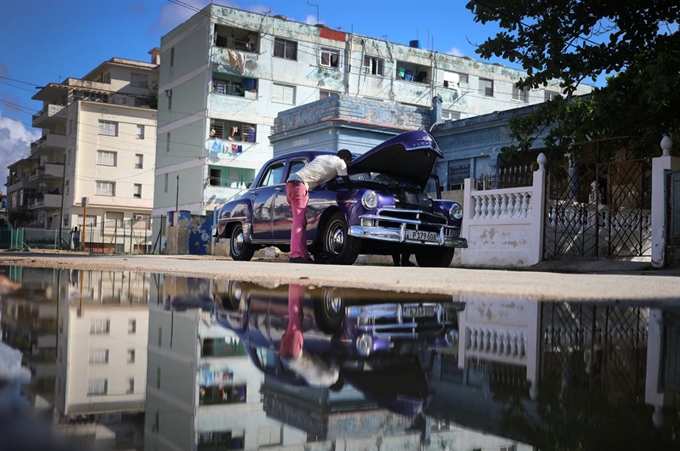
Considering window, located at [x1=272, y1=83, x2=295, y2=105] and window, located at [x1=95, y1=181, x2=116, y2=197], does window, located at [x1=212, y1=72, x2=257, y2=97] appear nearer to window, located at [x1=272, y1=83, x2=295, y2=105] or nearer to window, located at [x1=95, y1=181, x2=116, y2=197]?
window, located at [x1=272, y1=83, x2=295, y2=105]

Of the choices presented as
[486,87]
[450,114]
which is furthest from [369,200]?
[486,87]

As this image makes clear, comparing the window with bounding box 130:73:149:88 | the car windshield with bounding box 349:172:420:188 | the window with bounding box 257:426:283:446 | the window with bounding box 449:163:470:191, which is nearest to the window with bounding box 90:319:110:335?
the window with bounding box 257:426:283:446

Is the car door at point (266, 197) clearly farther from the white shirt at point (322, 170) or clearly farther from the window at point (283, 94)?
the window at point (283, 94)

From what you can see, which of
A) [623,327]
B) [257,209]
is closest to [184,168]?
[257,209]

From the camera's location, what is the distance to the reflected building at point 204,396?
1530mm

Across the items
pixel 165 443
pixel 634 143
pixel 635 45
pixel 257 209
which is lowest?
pixel 165 443

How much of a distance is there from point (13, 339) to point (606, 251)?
16.0 m

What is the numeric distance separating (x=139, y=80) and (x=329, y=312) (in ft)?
222

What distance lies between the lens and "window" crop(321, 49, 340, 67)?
49.0 meters

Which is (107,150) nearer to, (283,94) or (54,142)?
(54,142)

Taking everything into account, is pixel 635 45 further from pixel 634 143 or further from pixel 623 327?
pixel 623 327

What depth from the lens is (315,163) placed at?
42.4ft

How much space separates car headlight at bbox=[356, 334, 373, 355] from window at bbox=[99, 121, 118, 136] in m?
63.3

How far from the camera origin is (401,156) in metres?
13.2
